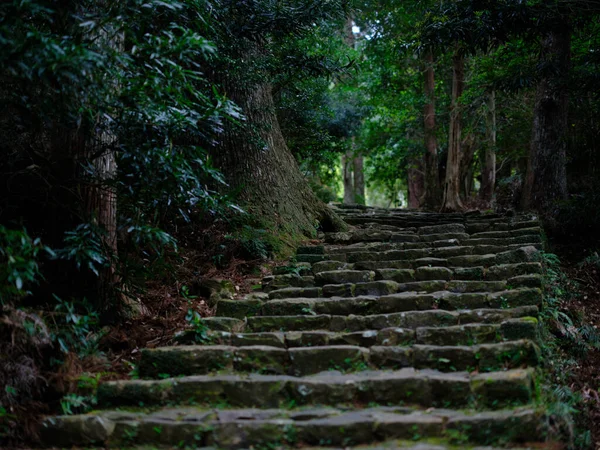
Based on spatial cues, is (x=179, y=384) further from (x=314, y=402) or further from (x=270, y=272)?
(x=270, y=272)

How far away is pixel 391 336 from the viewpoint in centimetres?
444

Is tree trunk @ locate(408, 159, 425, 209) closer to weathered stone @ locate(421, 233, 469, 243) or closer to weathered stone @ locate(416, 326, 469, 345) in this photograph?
weathered stone @ locate(421, 233, 469, 243)

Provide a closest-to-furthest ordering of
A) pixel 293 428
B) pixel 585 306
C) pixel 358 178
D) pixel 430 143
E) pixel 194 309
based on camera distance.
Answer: pixel 293 428 < pixel 194 309 < pixel 585 306 < pixel 430 143 < pixel 358 178

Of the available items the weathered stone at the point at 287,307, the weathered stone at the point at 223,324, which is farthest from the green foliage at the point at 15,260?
the weathered stone at the point at 287,307

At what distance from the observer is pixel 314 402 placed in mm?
3801

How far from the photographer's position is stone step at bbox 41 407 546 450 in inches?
129

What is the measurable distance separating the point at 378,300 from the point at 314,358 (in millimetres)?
1161

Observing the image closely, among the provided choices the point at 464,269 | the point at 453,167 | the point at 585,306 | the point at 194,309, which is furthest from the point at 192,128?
the point at 453,167

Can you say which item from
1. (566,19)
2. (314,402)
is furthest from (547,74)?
(314,402)

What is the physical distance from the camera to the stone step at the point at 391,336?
4.16 metres

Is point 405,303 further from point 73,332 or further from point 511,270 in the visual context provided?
point 73,332

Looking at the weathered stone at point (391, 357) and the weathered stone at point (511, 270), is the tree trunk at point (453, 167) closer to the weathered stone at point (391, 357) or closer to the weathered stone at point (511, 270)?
the weathered stone at point (511, 270)

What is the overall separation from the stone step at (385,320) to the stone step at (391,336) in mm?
211

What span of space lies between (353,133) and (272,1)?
8.78m
